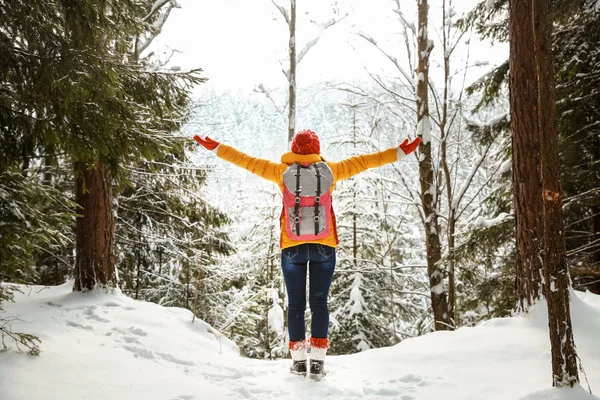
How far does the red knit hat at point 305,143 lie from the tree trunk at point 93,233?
3.13 m

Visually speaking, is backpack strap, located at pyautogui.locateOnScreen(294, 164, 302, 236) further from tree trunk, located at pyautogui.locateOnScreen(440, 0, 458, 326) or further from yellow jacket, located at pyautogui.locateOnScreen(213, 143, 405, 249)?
tree trunk, located at pyautogui.locateOnScreen(440, 0, 458, 326)

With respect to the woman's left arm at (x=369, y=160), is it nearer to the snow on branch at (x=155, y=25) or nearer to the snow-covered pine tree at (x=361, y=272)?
the snow on branch at (x=155, y=25)

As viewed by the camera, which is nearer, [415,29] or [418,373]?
[418,373]

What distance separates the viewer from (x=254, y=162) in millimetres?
3943

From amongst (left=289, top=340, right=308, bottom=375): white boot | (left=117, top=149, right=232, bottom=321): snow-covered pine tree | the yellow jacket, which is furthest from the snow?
(left=117, top=149, right=232, bottom=321): snow-covered pine tree

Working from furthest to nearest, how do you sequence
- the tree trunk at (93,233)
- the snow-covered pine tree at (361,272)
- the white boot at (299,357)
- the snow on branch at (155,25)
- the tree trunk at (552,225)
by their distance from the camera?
the snow-covered pine tree at (361,272) < the snow on branch at (155,25) < the tree trunk at (93,233) < the white boot at (299,357) < the tree trunk at (552,225)

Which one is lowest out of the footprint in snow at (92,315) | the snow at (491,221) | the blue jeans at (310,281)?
the footprint in snow at (92,315)

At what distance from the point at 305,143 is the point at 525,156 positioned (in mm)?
2562

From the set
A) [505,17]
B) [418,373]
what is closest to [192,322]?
[418,373]

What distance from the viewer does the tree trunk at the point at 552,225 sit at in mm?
2600

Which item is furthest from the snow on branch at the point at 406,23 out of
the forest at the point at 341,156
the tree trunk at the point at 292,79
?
the tree trunk at the point at 292,79

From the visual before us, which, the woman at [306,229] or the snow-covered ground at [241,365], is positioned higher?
the woman at [306,229]

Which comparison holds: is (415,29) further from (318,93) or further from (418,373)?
(418,373)

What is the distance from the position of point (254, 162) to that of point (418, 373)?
7.95ft
